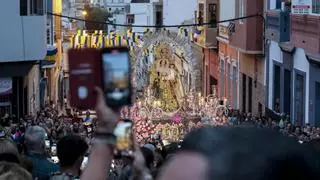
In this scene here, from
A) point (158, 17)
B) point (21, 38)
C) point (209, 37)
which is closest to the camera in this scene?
point (21, 38)

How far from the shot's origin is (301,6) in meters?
25.9

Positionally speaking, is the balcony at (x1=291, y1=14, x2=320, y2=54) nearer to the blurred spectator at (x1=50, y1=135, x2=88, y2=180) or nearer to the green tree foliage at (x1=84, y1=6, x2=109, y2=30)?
the blurred spectator at (x1=50, y1=135, x2=88, y2=180)

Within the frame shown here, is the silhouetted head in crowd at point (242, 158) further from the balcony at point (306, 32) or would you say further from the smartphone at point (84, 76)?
the balcony at point (306, 32)

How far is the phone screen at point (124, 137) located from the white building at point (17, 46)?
24531 mm

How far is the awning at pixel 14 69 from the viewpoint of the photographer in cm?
2795

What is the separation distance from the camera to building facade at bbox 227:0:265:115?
34.6 m

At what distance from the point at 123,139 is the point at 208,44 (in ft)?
155

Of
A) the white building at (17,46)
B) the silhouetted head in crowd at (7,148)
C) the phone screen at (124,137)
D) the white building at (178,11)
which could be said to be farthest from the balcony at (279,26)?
the white building at (178,11)

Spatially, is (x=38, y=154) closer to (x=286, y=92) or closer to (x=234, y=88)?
(x=286, y=92)

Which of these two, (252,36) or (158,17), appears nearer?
(252,36)

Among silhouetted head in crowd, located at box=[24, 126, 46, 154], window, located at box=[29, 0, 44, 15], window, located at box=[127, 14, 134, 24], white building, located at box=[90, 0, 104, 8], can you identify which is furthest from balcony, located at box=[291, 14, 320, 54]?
white building, located at box=[90, 0, 104, 8]

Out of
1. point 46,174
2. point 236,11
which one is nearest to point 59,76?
point 236,11

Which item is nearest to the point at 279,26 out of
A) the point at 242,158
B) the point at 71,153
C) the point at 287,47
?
the point at 287,47

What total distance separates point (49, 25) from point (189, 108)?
16112 millimetres
